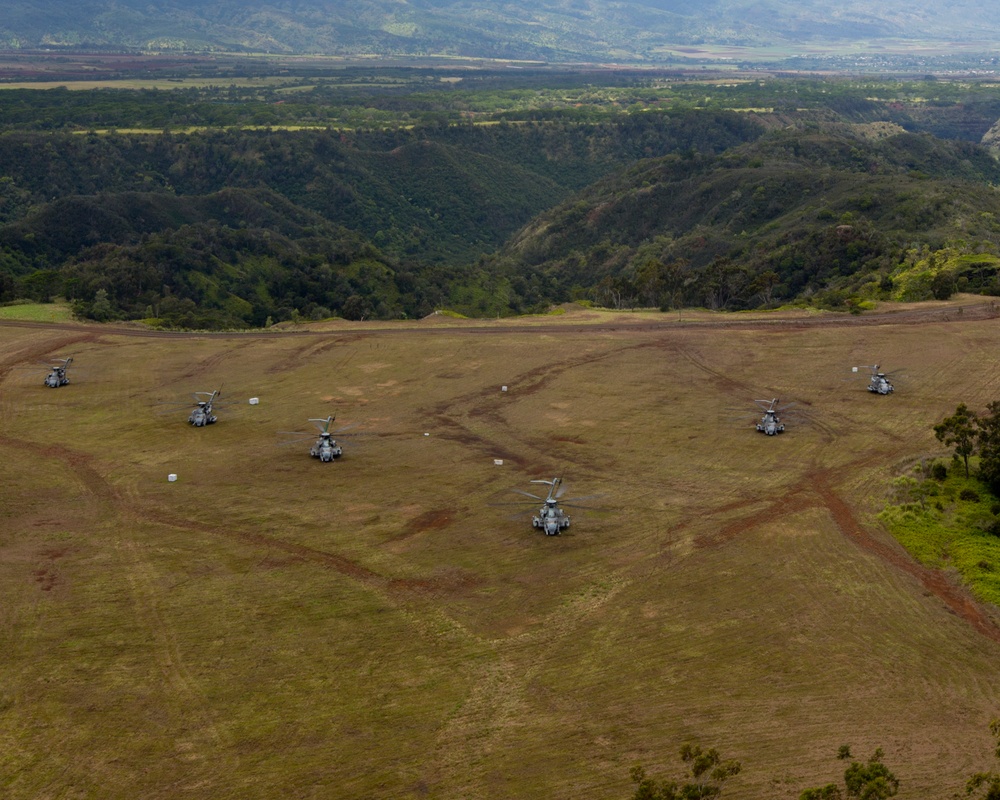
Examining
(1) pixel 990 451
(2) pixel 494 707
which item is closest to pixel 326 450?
(2) pixel 494 707

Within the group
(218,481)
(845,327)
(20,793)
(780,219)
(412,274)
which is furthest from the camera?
Result: (780,219)

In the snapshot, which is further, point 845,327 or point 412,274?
point 412,274

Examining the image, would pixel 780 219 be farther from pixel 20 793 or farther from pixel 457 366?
pixel 20 793

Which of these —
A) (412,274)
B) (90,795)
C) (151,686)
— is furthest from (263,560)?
(412,274)

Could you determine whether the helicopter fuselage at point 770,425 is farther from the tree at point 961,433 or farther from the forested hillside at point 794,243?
the forested hillside at point 794,243

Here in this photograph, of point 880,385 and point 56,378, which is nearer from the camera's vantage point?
point 880,385

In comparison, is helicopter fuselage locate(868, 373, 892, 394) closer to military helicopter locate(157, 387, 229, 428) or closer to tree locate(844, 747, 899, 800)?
military helicopter locate(157, 387, 229, 428)

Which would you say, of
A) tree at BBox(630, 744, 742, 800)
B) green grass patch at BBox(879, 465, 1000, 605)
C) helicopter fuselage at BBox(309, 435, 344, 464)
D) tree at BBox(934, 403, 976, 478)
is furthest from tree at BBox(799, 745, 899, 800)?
helicopter fuselage at BBox(309, 435, 344, 464)

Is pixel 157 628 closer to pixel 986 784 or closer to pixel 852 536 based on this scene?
pixel 986 784
